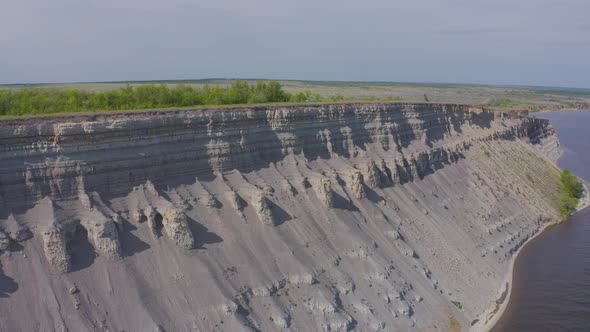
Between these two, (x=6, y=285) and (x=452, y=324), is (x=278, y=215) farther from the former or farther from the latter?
(x=6, y=285)

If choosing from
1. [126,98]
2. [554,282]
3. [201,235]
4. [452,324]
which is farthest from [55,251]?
[554,282]

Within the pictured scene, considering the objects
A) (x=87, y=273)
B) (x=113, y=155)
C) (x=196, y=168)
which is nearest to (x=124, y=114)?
(x=113, y=155)

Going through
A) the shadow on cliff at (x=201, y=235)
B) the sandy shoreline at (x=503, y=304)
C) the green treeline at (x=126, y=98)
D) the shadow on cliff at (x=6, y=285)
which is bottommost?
the sandy shoreline at (x=503, y=304)

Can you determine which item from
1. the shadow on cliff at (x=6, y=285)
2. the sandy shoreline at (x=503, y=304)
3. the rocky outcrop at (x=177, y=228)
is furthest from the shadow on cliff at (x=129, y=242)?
the sandy shoreline at (x=503, y=304)

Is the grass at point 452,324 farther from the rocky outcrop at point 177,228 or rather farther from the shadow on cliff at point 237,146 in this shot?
the rocky outcrop at point 177,228

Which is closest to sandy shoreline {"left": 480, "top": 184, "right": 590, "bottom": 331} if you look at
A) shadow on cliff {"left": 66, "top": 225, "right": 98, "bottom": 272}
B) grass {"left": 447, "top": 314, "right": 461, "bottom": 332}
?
grass {"left": 447, "top": 314, "right": 461, "bottom": 332}

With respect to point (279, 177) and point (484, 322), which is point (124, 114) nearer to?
point (279, 177)

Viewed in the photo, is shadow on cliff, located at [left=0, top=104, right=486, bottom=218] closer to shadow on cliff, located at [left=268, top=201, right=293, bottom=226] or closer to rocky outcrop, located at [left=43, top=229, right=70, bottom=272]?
rocky outcrop, located at [left=43, top=229, right=70, bottom=272]
